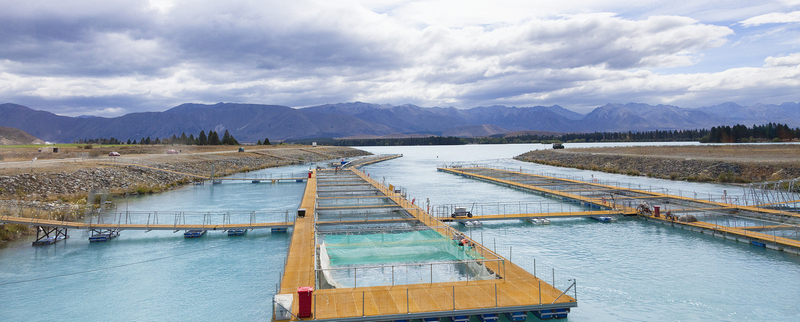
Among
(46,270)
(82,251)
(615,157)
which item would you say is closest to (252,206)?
(82,251)

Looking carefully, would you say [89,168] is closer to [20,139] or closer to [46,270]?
[46,270]

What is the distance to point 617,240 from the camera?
29.8 metres

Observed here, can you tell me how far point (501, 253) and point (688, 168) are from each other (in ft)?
212

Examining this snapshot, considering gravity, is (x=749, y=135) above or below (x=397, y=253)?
above

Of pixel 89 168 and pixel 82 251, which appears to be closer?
pixel 82 251

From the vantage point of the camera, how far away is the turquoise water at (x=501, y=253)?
1802cm

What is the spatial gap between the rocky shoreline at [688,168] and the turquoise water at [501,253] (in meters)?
39.5

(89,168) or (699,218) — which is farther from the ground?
(89,168)

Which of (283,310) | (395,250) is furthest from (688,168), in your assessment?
(283,310)

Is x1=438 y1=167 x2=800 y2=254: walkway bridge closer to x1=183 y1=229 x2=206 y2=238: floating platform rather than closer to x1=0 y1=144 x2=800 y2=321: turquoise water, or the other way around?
x1=0 y1=144 x2=800 y2=321: turquoise water

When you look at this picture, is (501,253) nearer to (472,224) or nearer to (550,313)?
(472,224)

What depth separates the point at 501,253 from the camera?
2636 cm

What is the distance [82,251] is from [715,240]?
42.3 metres

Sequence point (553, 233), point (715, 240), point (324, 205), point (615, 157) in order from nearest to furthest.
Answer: point (715, 240)
point (553, 233)
point (324, 205)
point (615, 157)
